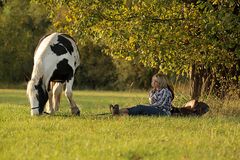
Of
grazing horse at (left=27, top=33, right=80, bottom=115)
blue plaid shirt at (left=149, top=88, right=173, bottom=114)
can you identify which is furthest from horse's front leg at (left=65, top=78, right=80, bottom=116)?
blue plaid shirt at (left=149, top=88, right=173, bottom=114)

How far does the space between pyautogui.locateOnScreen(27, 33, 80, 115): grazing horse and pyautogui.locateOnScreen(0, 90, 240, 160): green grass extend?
808 millimetres

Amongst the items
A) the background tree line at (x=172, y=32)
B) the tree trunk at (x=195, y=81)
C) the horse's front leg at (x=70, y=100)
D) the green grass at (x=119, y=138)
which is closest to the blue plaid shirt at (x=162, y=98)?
the green grass at (x=119, y=138)

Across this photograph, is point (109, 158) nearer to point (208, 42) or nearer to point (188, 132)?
point (188, 132)

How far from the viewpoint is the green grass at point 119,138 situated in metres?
7.45

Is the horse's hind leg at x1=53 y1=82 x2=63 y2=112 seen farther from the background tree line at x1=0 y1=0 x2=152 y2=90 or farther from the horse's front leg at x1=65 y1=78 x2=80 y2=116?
the background tree line at x1=0 y1=0 x2=152 y2=90

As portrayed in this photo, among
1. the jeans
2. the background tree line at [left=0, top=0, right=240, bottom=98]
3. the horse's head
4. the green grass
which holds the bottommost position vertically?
the green grass

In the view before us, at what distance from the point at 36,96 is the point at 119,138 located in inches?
183

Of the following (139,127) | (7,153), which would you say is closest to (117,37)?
(139,127)

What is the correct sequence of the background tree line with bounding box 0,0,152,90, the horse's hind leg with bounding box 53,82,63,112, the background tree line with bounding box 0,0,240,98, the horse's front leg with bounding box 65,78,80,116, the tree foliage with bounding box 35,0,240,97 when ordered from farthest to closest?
the background tree line with bounding box 0,0,152,90 < the tree foliage with bounding box 35,0,240,97 < the background tree line with bounding box 0,0,240,98 < the horse's hind leg with bounding box 53,82,63,112 < the horse's front leg with bounding box 65,78,80,116

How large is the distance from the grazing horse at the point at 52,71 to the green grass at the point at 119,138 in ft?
2.65

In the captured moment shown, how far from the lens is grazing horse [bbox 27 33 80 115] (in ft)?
42.8

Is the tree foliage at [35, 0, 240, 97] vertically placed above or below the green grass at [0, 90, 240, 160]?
above

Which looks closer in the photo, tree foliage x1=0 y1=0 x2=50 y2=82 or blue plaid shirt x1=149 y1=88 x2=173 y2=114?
blue plaid shirt x1=149 y1=88 x2=173 y2=114

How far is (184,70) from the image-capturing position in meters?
18.1
